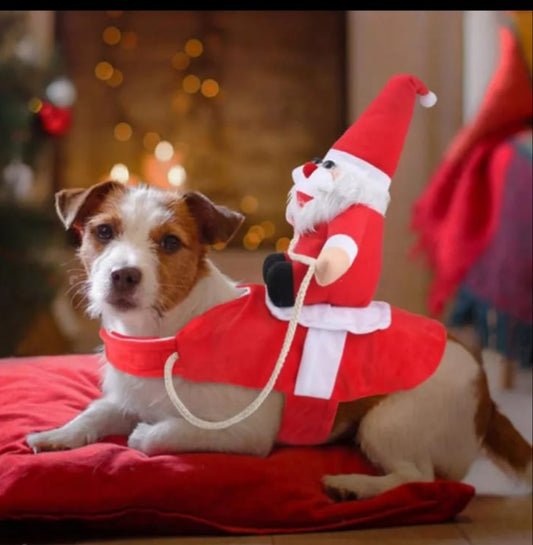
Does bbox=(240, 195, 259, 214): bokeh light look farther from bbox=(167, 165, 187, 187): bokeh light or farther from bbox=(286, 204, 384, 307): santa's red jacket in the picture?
bbox=(286, 204, 384, 307): santa's red jacket

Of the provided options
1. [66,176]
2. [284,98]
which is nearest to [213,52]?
[284,98]

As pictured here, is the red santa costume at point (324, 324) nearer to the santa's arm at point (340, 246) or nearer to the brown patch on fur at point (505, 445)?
the santa's arm at point (340, 246)

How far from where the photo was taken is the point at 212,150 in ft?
4.44

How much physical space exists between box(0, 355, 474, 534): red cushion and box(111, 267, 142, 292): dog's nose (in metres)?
0.18

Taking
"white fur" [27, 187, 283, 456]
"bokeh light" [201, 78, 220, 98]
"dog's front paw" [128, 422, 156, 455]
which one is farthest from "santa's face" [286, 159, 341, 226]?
"bokeh light" [201, 78, 220, 98]

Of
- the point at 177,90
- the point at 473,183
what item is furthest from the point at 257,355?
the point at 177,90

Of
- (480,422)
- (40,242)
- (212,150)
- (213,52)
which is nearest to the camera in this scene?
(480,422)

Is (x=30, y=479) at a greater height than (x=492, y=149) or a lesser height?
lesser

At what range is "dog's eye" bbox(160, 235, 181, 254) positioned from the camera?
26.8 inches

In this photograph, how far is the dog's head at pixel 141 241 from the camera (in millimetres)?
666

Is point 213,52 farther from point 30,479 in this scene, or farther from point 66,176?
point 30,479

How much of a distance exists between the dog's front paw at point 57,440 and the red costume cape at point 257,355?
0.26 feet

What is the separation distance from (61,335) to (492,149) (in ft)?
1.93

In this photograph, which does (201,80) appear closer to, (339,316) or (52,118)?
(52,118)
